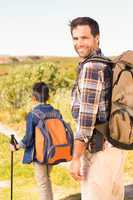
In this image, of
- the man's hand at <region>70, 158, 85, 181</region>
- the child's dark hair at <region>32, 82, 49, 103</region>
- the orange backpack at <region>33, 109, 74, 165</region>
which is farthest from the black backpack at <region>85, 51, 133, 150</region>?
the child's dark hair at <region>32, 82, 49, 103</region>

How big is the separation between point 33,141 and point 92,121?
322cm

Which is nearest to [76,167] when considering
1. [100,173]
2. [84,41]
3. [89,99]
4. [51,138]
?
[100,173]

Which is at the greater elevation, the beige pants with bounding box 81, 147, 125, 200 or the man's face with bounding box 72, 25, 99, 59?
the man's face with bounding box 72, 25, 99, 59

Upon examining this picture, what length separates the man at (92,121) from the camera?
4.09 m

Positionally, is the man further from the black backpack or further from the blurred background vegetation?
the blurred background vegetation

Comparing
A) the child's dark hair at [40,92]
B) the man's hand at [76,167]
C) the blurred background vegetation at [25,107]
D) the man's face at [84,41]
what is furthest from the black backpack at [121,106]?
the blurred background vegetation at [25,107]

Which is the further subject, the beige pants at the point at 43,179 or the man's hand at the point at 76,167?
the beige pants at the point at 43,179

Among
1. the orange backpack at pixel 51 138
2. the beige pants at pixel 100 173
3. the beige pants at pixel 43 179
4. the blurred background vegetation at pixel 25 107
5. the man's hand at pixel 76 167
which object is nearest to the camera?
the man's hand at pixel 76 167

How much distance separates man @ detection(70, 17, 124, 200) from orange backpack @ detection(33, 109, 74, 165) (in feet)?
9.17

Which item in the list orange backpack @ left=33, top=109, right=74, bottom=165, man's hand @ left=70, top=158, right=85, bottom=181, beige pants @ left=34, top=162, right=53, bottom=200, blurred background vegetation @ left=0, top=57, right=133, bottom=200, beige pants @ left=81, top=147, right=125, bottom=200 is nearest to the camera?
man's hand @ left=70, top=158, right=85, bottom=181

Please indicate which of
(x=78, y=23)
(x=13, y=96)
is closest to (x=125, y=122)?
(x=78, y=23)

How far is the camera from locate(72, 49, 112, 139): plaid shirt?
4082 millimetres

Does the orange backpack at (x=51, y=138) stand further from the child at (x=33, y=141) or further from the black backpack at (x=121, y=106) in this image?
the black backpack at (x=121, y=106)

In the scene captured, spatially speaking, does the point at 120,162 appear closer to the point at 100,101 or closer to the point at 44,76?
the point at 100,101
